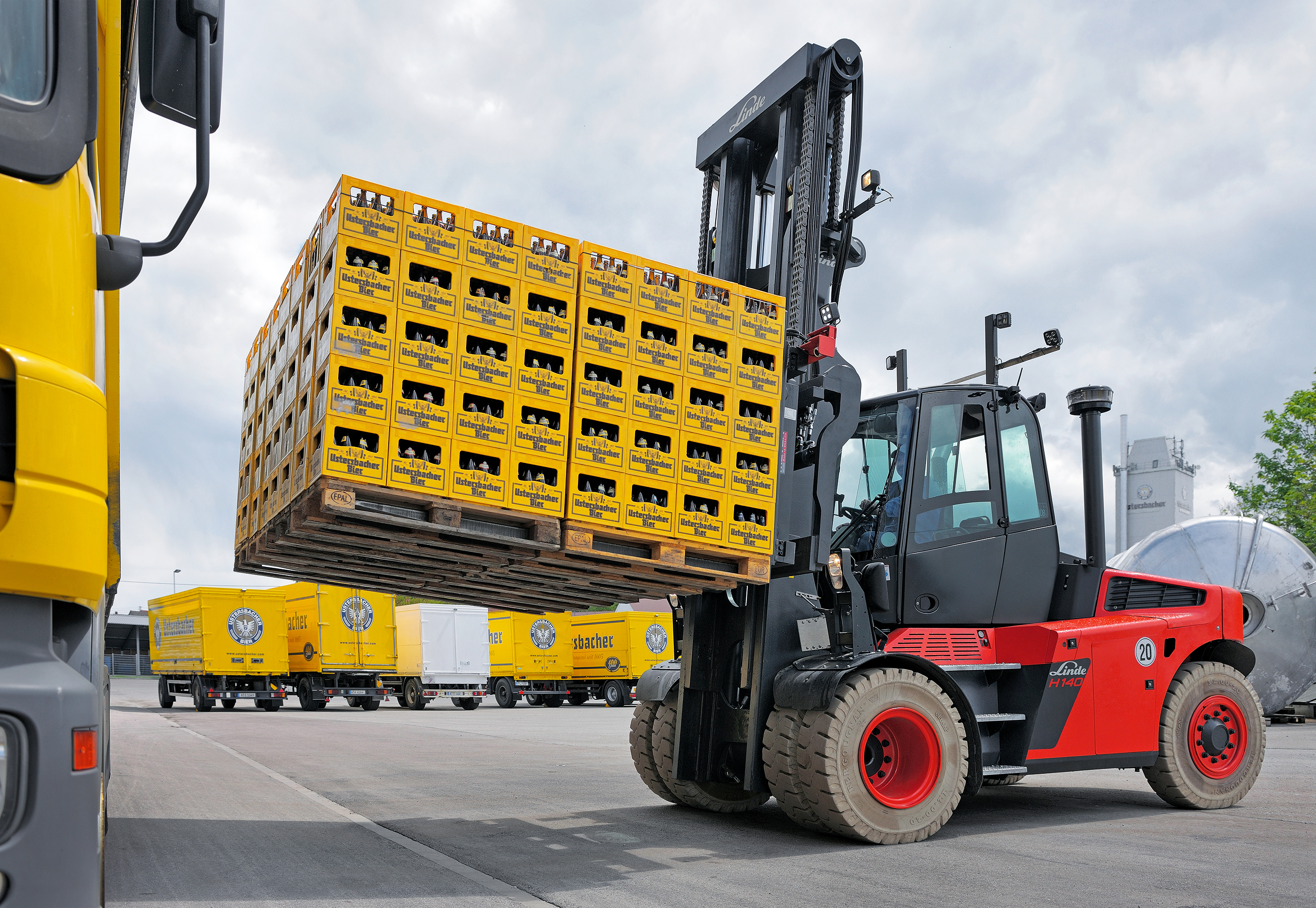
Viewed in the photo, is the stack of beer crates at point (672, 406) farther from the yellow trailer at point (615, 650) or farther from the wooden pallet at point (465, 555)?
the yellow trailer at point (615, 650)

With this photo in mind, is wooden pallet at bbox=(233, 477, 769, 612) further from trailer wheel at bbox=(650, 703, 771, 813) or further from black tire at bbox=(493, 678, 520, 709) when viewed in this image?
black tire at bbox=(493, 678, 520, 709)

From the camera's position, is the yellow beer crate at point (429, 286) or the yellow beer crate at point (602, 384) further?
the yellow beer crate at point (602, 384)

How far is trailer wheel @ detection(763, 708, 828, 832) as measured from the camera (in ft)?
21.2

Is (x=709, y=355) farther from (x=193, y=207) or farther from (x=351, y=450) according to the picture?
(x=193, y=207)

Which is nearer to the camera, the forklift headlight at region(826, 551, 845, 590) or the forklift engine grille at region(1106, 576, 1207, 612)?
the forklift headlight at region(826, 551, 845, 590)

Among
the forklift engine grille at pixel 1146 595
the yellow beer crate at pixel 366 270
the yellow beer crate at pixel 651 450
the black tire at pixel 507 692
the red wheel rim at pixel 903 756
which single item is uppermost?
the yellow beer crate at pixel 366 270

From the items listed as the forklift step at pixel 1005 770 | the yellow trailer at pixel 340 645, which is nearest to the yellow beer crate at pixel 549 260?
the forklift step at pixel 1005 770

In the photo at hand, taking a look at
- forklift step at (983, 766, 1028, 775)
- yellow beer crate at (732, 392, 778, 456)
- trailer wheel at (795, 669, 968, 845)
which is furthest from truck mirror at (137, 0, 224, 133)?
forklift step at (983, 766, 1028, 775)

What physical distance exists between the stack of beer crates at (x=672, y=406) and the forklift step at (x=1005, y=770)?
2.47 meters

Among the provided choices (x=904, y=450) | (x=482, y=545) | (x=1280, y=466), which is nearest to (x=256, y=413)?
(x=482, y=545)

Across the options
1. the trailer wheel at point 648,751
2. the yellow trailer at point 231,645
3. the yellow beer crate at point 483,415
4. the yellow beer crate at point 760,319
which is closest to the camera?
the yellow beer crate at point 483,415

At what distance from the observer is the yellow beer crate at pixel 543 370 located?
5.58 metres

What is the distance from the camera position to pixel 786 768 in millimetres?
6531

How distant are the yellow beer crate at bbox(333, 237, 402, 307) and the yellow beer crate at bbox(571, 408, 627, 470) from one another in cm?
117
